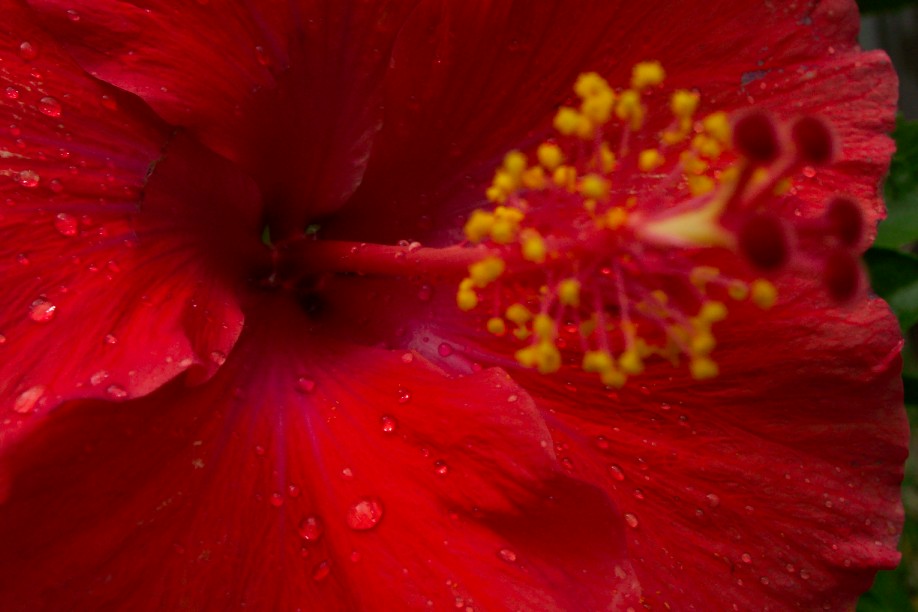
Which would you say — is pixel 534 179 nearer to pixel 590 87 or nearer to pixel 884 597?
pixel 590 87

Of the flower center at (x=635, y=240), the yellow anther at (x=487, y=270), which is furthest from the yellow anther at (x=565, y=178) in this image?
the yellow anther at (x=487, y=270)

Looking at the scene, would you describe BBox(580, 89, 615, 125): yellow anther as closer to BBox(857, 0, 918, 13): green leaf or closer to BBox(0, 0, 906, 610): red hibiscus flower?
BBox(0, 0, 906, 610): red hibiscus flower

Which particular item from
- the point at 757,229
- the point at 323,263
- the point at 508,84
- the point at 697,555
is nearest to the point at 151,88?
the point at 323,263

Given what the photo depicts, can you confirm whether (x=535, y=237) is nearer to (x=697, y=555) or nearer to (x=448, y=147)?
(x=448, y=147)

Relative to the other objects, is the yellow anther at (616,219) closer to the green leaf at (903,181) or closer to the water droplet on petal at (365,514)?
the water droplet on petal at (365,514)

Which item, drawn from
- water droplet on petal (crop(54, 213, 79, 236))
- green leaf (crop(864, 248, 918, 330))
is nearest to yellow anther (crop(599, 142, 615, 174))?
water droplet on petal (crop(54, 213, 79, 236))

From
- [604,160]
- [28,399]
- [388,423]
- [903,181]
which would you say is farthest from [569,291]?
[903,181]
